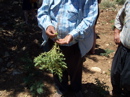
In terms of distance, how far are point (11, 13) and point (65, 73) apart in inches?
155

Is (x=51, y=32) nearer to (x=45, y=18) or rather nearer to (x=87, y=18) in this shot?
(x=45, y=18)

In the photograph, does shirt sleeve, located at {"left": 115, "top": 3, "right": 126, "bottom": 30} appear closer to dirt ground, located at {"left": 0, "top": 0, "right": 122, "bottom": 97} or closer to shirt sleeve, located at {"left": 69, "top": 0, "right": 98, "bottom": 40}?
shirt sleeve, located at {"left": 69, "top": 0, "right": 98, "bottom": 40}

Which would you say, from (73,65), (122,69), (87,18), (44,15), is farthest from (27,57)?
(87,18)

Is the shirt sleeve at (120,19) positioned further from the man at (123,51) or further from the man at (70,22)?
the man at (70,22)

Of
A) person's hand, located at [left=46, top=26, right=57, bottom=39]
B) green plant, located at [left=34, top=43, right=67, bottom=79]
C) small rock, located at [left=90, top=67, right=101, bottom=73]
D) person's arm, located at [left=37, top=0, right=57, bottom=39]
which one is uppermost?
person's arm, located at [left=37, top=0, right=57, bottom=39]

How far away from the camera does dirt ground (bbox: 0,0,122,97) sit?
303 centimetres

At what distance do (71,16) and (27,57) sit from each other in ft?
6.21

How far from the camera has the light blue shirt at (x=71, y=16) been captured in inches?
76.9

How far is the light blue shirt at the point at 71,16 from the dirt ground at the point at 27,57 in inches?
46.8

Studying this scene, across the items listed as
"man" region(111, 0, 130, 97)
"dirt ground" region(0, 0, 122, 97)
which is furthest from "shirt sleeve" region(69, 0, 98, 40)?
"dirt ground" region(0, 0, 122, 97)

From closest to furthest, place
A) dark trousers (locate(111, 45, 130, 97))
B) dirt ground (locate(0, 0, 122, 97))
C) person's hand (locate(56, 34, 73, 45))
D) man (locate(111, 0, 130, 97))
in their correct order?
person's hand (locate(56, 34, 73, 45)) < man (locate(111, 0, 130, 97)) < dark trousers (locate(111, 45, 130, 97)) < dirt ground (locate(0, 0, 122, 97))

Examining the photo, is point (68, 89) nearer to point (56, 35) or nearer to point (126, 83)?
point (126, 83)

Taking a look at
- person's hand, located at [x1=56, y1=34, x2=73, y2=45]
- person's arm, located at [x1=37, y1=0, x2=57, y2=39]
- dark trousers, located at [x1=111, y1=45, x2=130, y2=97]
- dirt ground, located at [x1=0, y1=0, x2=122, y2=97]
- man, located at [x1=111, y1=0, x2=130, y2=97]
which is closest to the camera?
person's hand, located at [x1=56, y1=34, x2=73, y2=45]

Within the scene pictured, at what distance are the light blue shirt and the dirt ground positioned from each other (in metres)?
1.19
